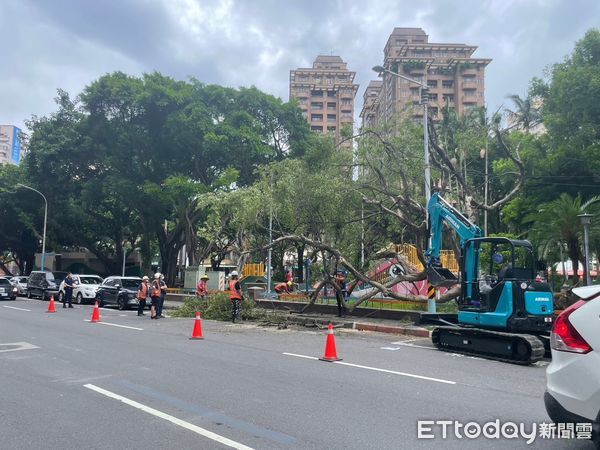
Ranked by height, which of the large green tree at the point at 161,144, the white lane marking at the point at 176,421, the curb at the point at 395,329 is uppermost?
the large green tree at the point at 161,144

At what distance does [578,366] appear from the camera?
4.25 metres

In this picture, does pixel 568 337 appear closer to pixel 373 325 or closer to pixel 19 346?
pixel 19 346

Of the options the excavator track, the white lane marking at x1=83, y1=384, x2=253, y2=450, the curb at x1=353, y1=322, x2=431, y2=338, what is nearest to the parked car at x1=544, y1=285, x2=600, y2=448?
the white lane marking at x1=83, y1=384, x2=253, y2=450

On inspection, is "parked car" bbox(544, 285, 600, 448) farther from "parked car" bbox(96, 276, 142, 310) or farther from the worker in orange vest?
"parked car" bbox(96, 276, 142, 310)

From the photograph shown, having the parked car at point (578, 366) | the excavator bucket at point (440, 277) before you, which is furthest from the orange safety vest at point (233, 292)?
the parked car at point (578, 366)

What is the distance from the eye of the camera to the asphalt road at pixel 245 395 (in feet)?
18.1

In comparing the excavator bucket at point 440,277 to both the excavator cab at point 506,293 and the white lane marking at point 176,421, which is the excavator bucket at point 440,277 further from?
the white lane marking at point 176,421

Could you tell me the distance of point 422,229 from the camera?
61.0 ft

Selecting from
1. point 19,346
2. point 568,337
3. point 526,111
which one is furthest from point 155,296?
point 526,111

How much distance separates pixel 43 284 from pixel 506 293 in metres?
27.8

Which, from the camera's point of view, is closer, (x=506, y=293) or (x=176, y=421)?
(x=176, y=421)

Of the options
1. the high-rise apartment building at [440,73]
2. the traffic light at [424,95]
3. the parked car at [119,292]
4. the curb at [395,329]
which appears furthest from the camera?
the high-rise apartment building at [440,73]

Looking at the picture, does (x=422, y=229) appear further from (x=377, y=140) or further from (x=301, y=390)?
(x=301, y=390)

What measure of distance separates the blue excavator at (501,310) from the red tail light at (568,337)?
6.27m
